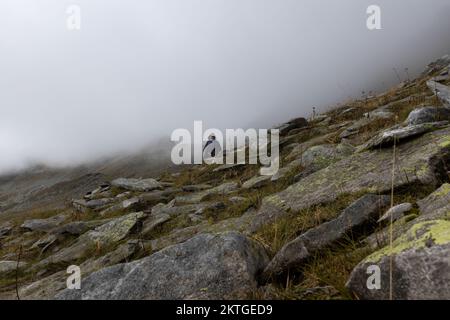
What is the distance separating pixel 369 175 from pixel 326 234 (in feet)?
8.55

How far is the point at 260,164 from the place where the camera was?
14.9m

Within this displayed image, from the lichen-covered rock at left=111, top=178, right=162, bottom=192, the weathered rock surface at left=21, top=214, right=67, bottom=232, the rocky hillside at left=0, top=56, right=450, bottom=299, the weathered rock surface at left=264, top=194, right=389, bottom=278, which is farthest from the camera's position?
the lichen-covered rock at left=111, top=178, right=162, bottom=192

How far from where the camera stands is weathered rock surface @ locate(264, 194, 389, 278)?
373 centimetres

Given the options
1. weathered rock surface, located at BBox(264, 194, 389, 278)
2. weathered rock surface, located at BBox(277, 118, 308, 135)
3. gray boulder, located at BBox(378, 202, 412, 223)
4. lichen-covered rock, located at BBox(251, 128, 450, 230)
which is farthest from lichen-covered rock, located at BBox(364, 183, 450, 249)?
weathered rock surface, located at BBox(277, 118, 308, 135)

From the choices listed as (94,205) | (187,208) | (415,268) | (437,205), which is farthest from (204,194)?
(415,268)

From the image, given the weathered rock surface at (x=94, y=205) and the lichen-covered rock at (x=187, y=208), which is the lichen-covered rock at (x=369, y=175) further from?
the weathered rock surface at (x=94, y=205)

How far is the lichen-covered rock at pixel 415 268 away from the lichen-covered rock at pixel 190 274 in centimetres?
116

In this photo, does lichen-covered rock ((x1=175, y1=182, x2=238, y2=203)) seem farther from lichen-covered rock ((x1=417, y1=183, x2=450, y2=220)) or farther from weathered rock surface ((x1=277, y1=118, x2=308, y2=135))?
lichen-covered rock ((x1=417, y1=183, x2=450, y2=220))

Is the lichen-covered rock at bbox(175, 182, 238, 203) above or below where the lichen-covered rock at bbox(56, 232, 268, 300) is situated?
below

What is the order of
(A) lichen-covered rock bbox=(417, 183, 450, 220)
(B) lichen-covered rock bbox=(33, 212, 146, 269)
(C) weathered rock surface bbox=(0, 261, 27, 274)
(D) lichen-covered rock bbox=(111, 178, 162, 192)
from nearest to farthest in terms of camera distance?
(A) lichen-covered rock bbox=(417, 183, 450, 220)
(B) lichen-covered rock bbox=(33, 212, 146, 269)
(C) weathered rock surface bbox=(0, 261, 27, 274)
(D) lichen-covered rock bbox=(111, 178, 162, 192)

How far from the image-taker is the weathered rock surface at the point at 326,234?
3.73 meters

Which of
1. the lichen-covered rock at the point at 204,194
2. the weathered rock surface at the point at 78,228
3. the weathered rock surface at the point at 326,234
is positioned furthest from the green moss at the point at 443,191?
the weathered rock surface at the point at 78,228

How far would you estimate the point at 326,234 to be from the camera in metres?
4.14

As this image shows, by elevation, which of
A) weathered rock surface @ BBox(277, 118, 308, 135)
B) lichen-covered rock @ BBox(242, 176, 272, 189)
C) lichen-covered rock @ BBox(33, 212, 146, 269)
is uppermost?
weathered rock surface @ BBox(277, 118, 308, 135)
